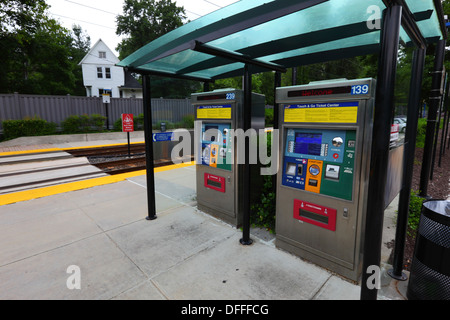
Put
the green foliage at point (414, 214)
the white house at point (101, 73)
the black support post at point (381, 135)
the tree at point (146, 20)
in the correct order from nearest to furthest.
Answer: the black support post at point (381, 135) → the green foliage at point (414, 214) → the white house at point (101, 73) → the tree at point (146, 20)

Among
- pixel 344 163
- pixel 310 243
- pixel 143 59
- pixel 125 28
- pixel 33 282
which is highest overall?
pixel 125 28

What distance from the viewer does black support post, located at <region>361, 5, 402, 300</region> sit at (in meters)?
1.55

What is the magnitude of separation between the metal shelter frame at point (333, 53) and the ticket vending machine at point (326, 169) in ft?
1.71

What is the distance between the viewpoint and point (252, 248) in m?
3.26

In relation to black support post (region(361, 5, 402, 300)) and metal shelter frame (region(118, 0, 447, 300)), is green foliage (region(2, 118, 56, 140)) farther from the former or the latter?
black support post (region(361, 5, 402, 300))

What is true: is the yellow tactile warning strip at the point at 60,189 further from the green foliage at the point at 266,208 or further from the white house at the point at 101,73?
the white house at the point at 101,73

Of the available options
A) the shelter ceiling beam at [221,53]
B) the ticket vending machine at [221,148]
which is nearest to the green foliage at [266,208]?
the ticket vending machine at [221,148]

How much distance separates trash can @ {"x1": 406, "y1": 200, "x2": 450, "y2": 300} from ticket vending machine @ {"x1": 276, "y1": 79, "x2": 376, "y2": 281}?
1.52ft

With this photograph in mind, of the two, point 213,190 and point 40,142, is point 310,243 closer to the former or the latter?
point 213,190

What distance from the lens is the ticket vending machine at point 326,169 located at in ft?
7.79

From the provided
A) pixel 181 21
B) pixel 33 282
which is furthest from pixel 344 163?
pixel 181 21

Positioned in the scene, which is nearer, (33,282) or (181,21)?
(33,282)

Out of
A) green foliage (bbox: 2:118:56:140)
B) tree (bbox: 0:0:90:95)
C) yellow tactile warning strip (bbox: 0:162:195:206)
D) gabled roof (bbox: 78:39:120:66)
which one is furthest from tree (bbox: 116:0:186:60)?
yellow tactile warning strip (bbox: 0:162:195:206)

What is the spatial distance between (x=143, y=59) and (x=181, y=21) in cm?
4314
